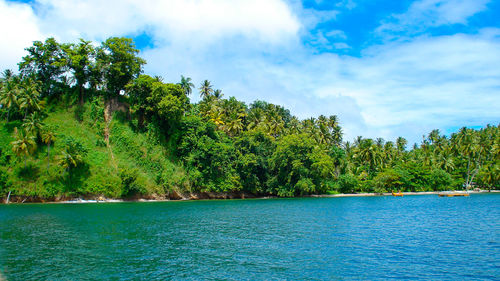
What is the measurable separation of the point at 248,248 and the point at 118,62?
61.9 meters

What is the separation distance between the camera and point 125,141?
231 feet

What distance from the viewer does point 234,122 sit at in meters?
85.3

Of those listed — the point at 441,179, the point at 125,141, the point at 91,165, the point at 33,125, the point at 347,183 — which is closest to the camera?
the point at 33,125

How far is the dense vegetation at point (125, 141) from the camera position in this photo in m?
59.6

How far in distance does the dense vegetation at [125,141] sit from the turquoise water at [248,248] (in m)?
23.7

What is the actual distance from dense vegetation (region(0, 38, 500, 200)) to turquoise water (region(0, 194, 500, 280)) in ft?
77.8

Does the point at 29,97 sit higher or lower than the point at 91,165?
higher

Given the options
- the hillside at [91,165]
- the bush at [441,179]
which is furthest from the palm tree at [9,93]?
the bush at [441,179]

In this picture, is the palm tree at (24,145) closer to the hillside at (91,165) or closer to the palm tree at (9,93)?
the hillside at (91,165)

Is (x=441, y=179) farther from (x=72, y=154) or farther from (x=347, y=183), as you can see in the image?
(x=72, y=154)

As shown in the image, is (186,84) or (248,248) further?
(186,84)

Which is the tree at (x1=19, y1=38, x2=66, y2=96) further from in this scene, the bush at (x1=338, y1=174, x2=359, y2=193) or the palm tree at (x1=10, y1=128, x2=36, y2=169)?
the bush at (x1=338, y1=174, x2=359, y2=193)

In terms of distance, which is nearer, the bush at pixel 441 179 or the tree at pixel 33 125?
the tree at pixel 33 125

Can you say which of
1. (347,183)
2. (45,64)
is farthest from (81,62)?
(347,183)
